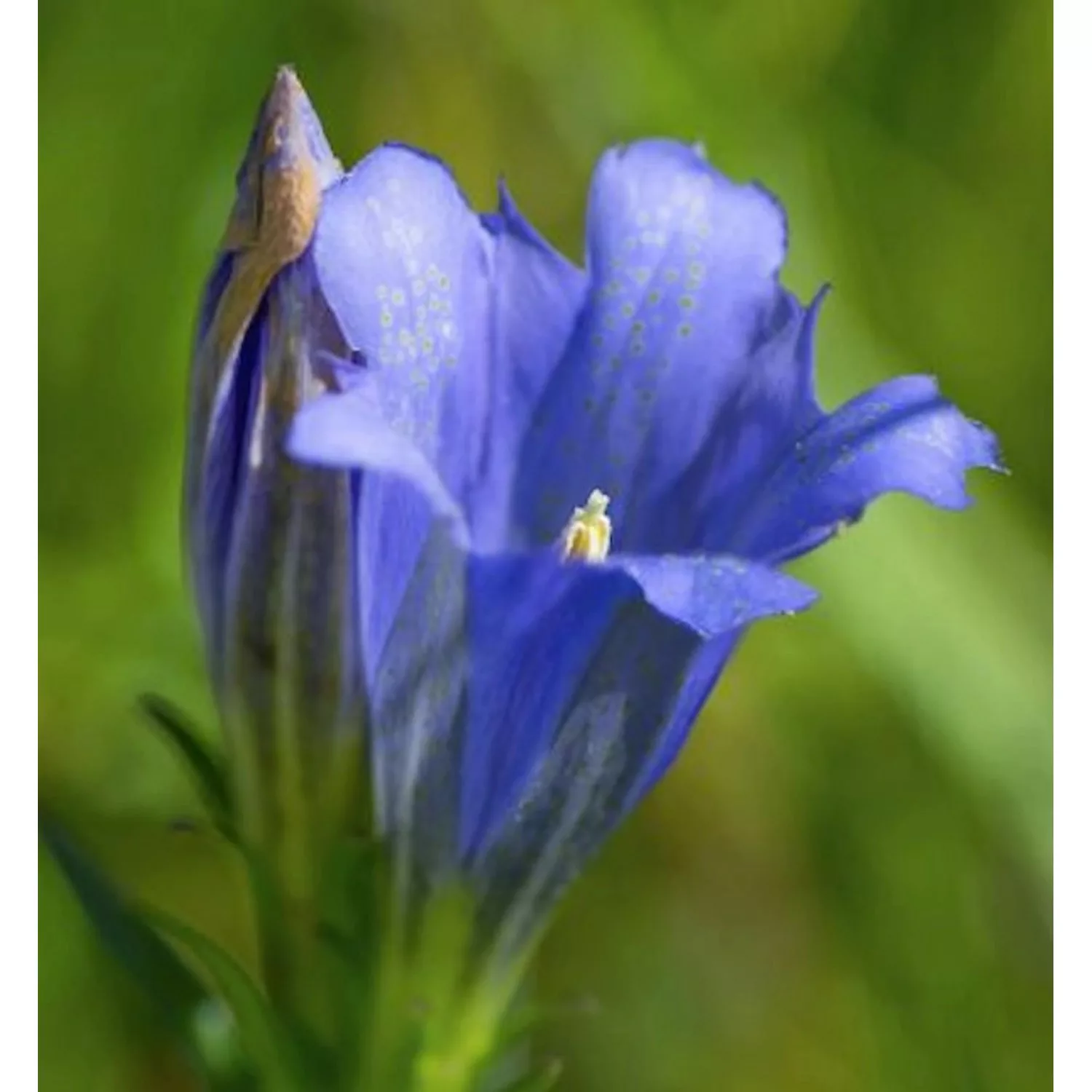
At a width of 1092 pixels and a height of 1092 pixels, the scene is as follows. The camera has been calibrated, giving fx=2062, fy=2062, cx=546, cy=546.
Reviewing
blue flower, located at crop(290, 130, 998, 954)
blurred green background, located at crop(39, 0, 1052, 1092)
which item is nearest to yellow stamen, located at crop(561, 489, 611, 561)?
blue flower, located at crop(290, 130, 998, 954)

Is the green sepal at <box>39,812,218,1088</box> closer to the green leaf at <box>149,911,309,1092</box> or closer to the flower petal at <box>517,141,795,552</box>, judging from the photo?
the green leaf at <box>149,911,309,1092</box>

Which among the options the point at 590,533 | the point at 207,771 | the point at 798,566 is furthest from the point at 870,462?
the point at 798,566

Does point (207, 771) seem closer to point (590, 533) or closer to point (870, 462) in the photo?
point (590, 533)

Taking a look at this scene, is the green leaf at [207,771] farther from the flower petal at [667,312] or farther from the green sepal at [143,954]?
the flower petal at [667,312]

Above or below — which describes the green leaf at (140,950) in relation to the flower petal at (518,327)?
below

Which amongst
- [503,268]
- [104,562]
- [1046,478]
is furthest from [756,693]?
[503,268]

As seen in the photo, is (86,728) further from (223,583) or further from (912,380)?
(912,380)

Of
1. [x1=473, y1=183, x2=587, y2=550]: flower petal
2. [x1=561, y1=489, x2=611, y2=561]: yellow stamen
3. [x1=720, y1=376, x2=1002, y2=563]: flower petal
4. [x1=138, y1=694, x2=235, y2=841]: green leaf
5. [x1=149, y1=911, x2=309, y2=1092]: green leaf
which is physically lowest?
[x1=149, y1=911, x2=309, y2=1092]: green leaf

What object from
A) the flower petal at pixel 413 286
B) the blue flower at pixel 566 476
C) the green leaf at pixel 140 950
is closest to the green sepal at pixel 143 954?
the green leaf at pixel 140 950
